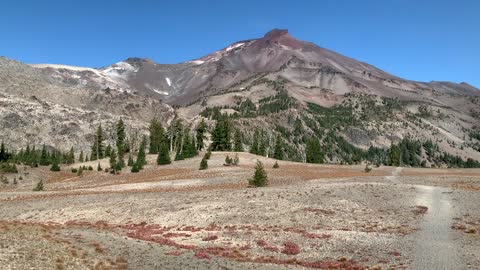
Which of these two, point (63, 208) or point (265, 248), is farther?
point (63, 208)

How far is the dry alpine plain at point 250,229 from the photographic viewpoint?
25422 mm

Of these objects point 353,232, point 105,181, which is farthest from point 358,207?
point 105,181

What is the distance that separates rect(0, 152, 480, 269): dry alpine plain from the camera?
2542cm

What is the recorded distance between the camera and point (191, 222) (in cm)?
4038

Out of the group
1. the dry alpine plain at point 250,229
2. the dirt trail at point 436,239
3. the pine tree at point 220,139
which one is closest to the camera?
the dirt trail at point 436,239

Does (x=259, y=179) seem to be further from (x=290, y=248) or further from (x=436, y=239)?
(x=436, y=239)


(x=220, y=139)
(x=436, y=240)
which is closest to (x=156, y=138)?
(x=220, y=139)

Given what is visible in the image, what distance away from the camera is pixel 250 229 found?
120ft

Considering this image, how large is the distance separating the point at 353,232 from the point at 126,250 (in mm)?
17399

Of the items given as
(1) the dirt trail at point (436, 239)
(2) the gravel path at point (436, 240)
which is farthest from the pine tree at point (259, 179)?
(2) the gravel path at point (436, 240)

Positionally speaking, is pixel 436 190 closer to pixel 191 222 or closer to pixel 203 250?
pixel 191 222

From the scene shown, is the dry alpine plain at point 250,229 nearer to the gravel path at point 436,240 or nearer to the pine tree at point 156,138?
the gravel path at point 436,240

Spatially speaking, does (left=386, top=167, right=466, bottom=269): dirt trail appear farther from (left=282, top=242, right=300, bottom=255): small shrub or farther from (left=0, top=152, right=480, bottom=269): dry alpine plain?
(left=282, top=242, right=300, bottom=255): small shrub

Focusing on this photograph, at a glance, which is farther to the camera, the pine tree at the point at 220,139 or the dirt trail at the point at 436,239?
the pine tree at the point at 220,139
